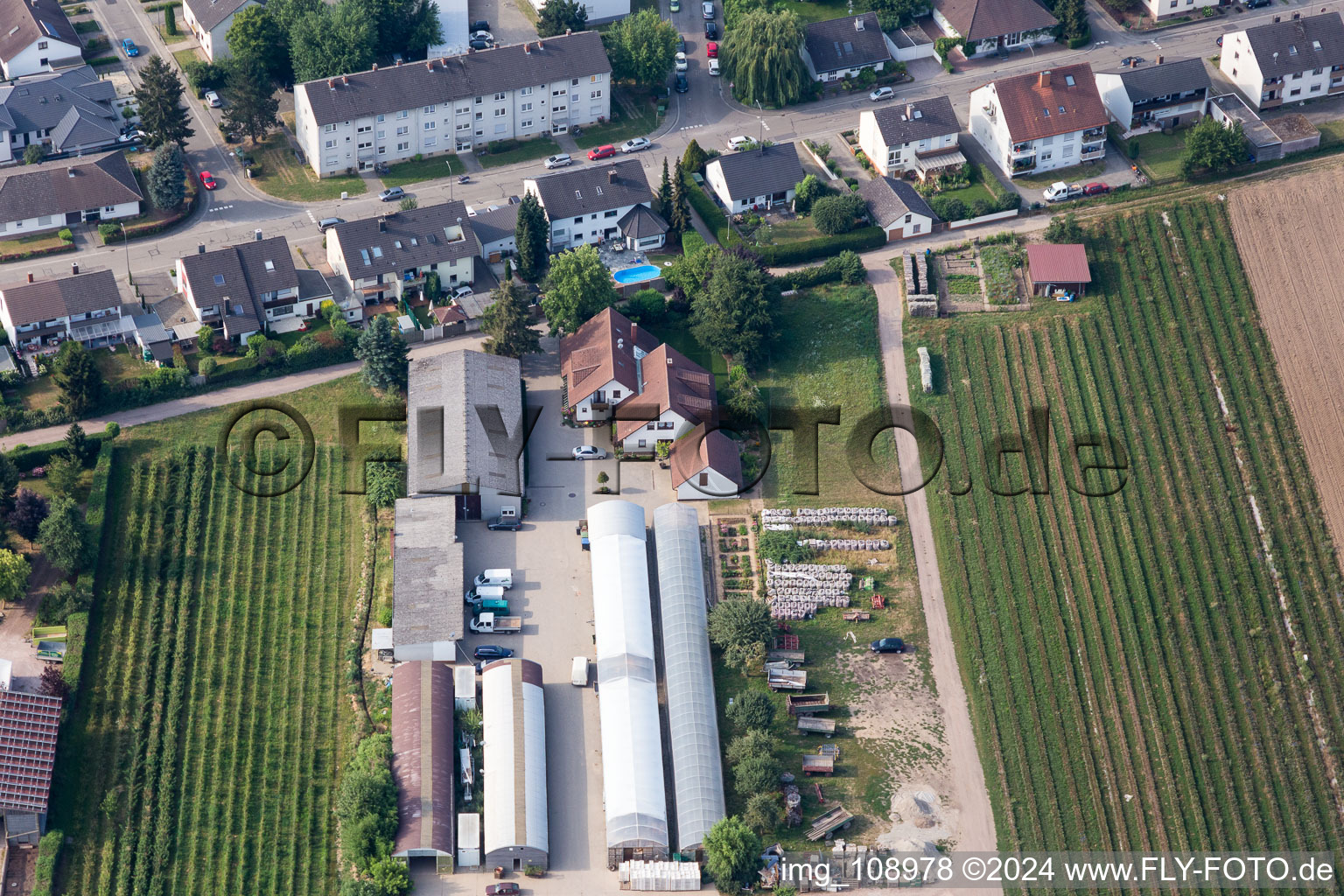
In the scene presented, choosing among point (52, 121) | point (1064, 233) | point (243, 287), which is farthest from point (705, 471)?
point (52, 121)

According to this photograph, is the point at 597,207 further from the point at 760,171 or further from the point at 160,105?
the point at 160,105

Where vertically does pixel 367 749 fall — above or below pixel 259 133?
below

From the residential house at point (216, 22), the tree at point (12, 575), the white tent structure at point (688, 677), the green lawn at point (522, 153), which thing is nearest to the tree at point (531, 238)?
the green lawn at point (522, 153)

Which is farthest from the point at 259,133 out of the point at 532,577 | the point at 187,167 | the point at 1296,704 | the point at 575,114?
the point at 1296,704

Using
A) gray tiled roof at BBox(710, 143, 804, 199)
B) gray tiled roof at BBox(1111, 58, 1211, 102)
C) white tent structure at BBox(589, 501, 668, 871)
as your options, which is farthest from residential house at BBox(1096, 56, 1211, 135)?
white tent structure at BBox(589, 501, 668, 871)

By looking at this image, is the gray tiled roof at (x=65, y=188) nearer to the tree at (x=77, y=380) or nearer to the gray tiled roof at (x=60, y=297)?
the gray tiled roof at (x=60, y=297)

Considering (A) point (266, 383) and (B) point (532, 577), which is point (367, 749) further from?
(A) point (266, 383)

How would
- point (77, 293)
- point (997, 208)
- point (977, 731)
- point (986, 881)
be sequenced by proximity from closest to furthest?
point (986, 881), point (977, 731), point (77, 293), point (997, 208)
